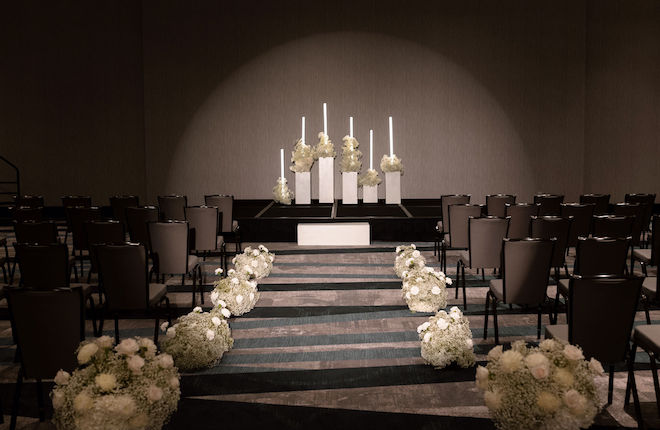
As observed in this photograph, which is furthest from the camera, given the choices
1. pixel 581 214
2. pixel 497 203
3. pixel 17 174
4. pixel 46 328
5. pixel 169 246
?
pixel 17 174

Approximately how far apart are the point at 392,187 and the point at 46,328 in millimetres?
7900

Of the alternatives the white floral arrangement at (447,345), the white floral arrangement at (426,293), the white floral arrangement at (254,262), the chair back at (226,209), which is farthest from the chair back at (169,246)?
the white floral arrangement at (447,345)

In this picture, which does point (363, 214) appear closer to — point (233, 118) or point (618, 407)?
point (233, 118)

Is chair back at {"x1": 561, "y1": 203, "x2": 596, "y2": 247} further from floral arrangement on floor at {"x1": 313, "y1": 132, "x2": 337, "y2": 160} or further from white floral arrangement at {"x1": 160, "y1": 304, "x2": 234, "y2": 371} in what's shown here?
white floral arrangement at {"x1": 160, "y1": 304, "x2": 234, "y2": 371}

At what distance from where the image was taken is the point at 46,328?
3705 mm

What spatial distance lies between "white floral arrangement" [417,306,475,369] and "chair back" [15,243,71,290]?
265 cm

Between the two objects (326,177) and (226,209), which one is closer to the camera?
(226,209)

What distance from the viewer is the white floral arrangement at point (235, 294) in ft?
19.2

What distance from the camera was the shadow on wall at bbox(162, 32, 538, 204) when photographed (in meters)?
14.0

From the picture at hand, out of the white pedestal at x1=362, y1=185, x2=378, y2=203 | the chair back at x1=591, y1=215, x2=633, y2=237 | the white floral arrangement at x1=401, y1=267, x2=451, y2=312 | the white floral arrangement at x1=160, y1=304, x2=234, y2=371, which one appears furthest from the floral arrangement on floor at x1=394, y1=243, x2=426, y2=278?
the white pedestal at x1=362, y1=185, x2=378, y2=203

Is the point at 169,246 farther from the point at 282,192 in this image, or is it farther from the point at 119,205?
the point at 282,192

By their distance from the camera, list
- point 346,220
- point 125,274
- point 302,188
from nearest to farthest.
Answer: point 125,274 < point 346,220 < point 302,188

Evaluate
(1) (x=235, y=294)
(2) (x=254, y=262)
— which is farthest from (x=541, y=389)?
(2) (x=254, y=262)

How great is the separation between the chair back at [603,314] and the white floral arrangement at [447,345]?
34.0 inches
